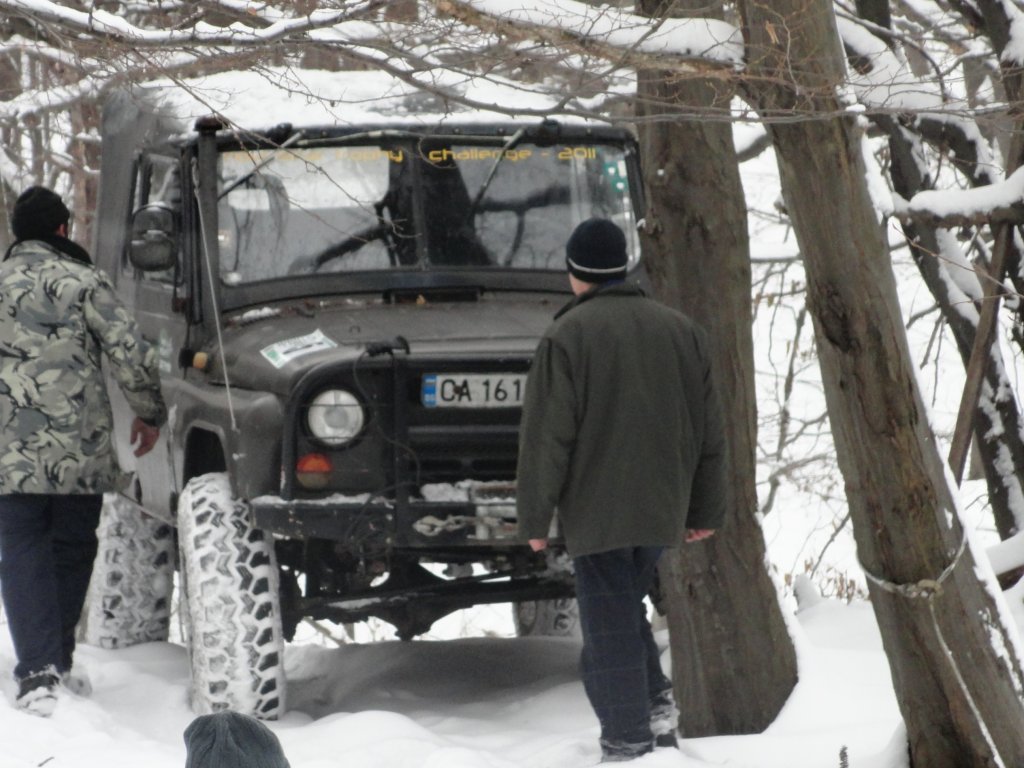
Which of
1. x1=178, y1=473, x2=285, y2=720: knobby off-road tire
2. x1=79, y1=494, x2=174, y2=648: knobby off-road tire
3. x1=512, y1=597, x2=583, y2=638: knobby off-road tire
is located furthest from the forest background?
x1=512, y1=597, x2=583, y2=638: knobby off-road tire

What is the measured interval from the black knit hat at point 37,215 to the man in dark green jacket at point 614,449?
7.60 ft

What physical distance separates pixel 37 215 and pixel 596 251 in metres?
2.44

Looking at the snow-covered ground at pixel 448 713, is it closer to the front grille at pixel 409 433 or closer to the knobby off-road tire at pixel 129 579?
the knobby off-road tire at pixel 129 579

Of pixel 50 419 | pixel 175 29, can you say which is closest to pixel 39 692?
pixel 50 419

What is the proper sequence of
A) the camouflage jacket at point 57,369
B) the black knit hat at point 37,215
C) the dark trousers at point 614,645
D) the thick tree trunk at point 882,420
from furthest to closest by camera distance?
the black knit hat at point 37,215 → the camouflage jacket at point 57,369 → the dark trousers at point 614,645 → the thick tree trunk at point 882,420

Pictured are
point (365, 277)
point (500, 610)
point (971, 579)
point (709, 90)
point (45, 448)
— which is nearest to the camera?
point (971, 579)

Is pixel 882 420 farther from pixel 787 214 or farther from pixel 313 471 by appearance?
pixel 313 471

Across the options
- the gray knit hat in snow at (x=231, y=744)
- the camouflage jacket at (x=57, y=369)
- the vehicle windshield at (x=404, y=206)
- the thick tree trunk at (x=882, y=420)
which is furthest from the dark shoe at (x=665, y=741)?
the gray knit hat in snow at (x=231, y=744)

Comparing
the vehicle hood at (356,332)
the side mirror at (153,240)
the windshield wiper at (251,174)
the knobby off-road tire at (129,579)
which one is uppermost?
the windshield wiper at (251,174)

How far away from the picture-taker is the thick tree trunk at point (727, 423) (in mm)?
5590

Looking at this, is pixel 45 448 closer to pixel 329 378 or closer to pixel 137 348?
pixel 137 348

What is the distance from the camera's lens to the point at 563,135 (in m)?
6.68

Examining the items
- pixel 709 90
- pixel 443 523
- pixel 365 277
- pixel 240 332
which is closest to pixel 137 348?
pixel 240 332

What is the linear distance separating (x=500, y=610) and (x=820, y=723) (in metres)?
15.8
